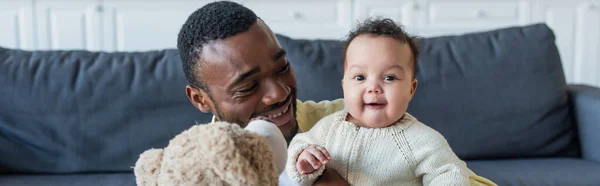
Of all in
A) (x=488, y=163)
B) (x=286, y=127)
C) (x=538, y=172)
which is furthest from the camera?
(x=488, y=163)

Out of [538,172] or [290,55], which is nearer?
[538,172]

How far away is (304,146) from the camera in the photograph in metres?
0.93

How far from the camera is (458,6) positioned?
9.00ft

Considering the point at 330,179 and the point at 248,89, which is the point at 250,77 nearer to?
the point at 248,89

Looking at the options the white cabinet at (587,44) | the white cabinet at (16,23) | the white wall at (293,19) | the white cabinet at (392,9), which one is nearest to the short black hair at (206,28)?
the white wall at (293,19)

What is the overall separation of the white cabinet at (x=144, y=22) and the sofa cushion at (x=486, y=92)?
1040 millimetres

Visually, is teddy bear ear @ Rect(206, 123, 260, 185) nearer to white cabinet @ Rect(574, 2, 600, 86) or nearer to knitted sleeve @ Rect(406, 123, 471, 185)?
knitted sleeve @ Rect(406, 123, 471, 185)

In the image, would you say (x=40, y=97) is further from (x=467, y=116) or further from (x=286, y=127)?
(x=467, y=116)

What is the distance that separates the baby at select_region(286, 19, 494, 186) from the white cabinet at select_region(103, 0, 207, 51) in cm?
176

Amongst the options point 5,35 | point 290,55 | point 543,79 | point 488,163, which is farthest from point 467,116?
point 5,35

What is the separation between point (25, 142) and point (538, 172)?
1.31 metres

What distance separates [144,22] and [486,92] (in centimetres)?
153

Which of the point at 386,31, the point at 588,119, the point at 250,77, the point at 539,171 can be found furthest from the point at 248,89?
the point at 588,119

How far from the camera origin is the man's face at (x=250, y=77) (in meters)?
0.96
